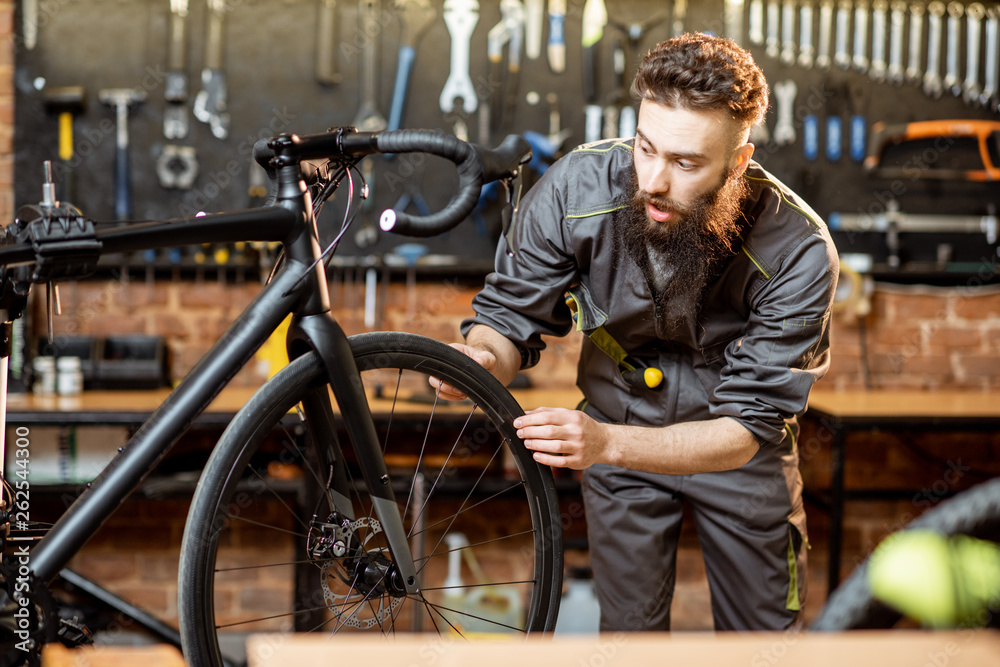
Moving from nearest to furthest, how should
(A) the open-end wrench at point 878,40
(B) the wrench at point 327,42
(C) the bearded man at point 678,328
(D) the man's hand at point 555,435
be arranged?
1. (D) the man's hand at point 555,435
2. (C) the bearded man at point 678,328
3. (B) the wrench at point 327,42
4. (A) the open-end wrench at point 878,40

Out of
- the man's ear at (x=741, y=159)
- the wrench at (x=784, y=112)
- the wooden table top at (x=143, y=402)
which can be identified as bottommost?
the wooden table top at (x=143, y=402)

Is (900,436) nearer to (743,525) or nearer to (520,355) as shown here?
(743,525)

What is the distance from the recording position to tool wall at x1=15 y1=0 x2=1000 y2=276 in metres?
2.64

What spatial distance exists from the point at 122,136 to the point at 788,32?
7.07 feet

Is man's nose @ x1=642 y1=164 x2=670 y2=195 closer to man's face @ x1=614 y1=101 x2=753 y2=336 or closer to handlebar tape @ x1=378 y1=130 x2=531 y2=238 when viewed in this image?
man's face @ x1=614 y1=101 x2=753 y2=336

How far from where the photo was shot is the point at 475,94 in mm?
2723

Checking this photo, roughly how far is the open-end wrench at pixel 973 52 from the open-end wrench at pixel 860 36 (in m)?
0.35

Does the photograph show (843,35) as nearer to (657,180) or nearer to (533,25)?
(533,25)

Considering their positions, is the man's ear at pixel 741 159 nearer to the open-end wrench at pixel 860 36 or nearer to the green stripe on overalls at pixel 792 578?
the green stripe on overalls at pixel 792 578

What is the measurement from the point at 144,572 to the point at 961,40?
3.22m

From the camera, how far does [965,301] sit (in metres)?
2.88

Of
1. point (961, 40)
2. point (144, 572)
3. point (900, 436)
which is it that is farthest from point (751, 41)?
point (144, 572)

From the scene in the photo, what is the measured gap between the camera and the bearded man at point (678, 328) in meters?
1.22

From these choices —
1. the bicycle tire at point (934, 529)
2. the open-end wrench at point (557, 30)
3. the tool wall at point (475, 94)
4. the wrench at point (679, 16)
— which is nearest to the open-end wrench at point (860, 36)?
the tool wall at point (475, 94)
